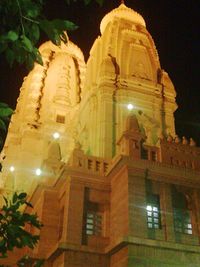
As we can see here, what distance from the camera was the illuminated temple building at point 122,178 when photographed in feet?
57.2

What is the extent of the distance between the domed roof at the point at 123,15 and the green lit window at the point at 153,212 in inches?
786

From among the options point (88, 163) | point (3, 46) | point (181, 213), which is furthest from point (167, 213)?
point (3, 46)

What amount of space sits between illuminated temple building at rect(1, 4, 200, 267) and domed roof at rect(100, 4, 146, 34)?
151 mm

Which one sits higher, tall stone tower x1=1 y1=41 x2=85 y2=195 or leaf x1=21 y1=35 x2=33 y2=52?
tall stone tower x1=1 y1=41 x2=85 y2=195

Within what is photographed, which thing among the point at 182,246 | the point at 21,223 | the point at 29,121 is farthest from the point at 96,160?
the point at 29,121

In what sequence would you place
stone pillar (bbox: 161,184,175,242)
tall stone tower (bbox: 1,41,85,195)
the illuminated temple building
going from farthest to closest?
tall stone tower (bbox: 1,41,85,195), stone pillar (bbox: 161,184,175,242), the illuminated temple building

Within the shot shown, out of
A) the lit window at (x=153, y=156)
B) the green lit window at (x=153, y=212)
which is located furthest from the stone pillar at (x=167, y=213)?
the lit window at (x=153, y=156)

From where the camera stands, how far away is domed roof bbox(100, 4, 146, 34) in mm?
Result: 34062

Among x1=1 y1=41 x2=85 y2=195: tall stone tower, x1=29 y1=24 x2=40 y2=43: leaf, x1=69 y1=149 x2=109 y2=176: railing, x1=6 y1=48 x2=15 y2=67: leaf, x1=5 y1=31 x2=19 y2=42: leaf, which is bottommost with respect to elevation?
x1=6 y1=48 x2=15 y2=67: leaf

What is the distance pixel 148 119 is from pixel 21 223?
71.7 ft

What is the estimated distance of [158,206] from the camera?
61.0ft

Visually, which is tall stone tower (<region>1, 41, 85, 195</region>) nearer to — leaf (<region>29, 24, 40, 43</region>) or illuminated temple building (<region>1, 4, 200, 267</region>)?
illuminated temple building (<region>1, 4, 200, 267</region>)

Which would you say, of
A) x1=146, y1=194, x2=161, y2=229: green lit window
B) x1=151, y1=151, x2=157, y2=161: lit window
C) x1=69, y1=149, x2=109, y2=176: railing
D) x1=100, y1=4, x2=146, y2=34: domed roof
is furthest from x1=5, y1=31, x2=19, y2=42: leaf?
x1=100, y1=4, x2=146, y2=34: domed roof

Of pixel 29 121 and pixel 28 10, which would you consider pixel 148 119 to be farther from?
pixel 28 10
